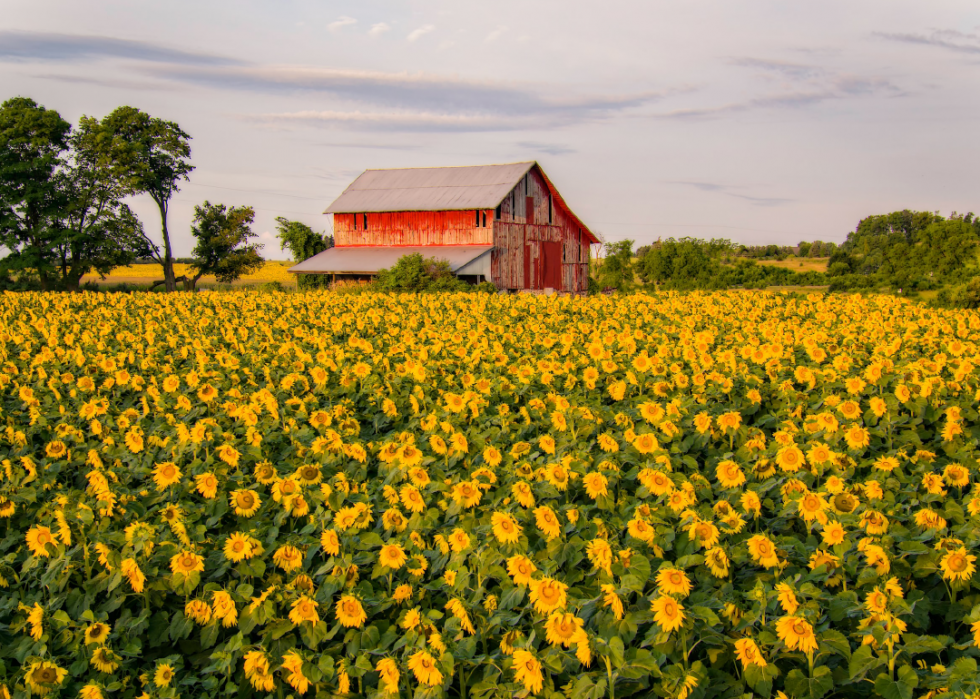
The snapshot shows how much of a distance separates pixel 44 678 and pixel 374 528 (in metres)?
1.47

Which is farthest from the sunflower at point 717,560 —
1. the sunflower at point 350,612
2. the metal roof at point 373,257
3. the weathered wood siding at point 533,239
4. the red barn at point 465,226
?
the weathered wood siding at point 533,239

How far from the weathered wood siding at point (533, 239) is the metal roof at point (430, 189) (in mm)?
923

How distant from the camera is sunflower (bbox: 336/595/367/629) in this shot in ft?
8.63

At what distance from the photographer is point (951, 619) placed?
277 centimetres

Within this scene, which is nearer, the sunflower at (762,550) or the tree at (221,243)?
the sunflower at (762,550)

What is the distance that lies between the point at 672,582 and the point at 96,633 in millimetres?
2384

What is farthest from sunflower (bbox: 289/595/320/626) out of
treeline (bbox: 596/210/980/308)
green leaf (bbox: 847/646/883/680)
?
treeline (bbox: 596/210/980/308)

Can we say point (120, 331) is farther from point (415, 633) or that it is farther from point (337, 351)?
point (415, 633)

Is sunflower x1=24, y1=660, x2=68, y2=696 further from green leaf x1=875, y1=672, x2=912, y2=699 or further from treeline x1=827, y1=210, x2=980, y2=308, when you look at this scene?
treeline x1=827, y1=210, x2=980, y2=308

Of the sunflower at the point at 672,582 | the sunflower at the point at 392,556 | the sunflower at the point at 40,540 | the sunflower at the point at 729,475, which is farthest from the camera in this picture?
the sunflower at the point at 729,475

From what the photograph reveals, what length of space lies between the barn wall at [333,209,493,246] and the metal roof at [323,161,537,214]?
45 cm

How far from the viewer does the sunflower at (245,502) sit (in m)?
3.48

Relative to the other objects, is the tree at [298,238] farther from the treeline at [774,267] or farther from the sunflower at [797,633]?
the sunflower at [797,633]

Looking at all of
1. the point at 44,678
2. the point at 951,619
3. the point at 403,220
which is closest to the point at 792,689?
the point at 951,619
